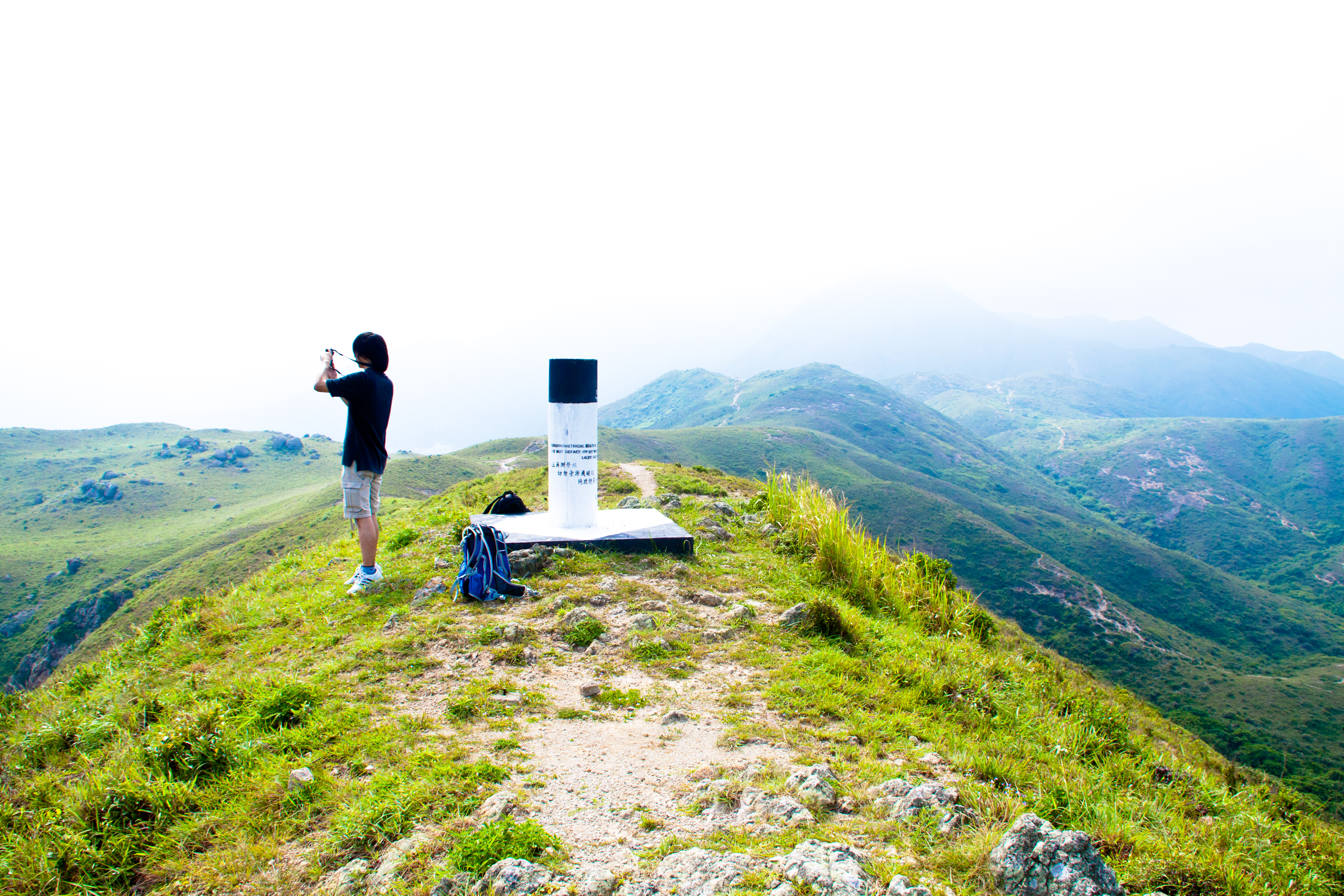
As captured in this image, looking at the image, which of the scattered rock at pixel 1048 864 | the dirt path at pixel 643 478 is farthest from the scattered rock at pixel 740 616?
the dirt path at pixel 643 478

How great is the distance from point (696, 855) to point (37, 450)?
557ft

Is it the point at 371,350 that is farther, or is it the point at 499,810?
the point at 371,350

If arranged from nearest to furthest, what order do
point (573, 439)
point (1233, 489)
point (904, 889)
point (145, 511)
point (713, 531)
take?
point (904, 889) < point (573, 439) < point (713, 531) < point (145, 511) < point (1233, 489)

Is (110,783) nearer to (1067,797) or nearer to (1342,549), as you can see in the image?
(1067,797)

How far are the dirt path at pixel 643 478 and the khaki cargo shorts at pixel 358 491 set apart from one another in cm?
715

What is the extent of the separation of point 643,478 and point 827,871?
1649 cm

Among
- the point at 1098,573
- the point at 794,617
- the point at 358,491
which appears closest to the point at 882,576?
the point at 794,617

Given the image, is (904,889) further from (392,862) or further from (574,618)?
(574,618)

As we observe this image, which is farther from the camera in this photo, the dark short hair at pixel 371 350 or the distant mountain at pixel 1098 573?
the distant mountain at pixel 1098 573

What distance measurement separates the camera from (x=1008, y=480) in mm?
145125

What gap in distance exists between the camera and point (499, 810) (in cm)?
348

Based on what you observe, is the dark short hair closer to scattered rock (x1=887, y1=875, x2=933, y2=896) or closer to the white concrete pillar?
the white concrete pillar

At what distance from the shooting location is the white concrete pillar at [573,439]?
30.6 feet

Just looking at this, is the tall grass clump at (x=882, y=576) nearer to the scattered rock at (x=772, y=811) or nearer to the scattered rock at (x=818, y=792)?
the scattered rock at (x=818, y=792)
